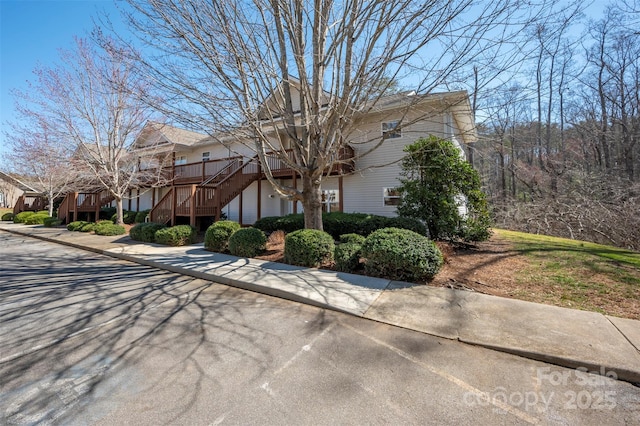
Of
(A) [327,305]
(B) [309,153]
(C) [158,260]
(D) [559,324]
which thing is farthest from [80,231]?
(D) [559,324]

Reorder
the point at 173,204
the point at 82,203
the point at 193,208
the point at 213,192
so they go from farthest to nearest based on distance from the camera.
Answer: the point at 82,203 → the point at 213,192 → the point at 173,204 → the point at 193,208

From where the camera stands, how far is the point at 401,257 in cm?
530

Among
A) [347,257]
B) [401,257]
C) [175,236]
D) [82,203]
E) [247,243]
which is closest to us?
[401,257]

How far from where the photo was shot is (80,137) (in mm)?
13594

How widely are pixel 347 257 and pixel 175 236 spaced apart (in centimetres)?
679

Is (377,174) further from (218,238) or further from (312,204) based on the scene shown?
(218,238)

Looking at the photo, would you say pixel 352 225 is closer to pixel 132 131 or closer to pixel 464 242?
pixel 464 242

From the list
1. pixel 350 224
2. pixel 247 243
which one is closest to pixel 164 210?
Answer: pixel 247 243

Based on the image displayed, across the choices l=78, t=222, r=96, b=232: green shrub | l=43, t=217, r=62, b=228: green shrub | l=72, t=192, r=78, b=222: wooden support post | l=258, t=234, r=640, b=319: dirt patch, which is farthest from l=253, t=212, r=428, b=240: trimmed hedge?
l=43, t=217, r=62, b=228: green shrub

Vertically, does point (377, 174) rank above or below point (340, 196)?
above

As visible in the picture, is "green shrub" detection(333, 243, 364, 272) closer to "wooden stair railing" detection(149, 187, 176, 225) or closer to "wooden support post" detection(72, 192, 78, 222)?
"wooden stair railing" detection(149, 187, 176, 225)

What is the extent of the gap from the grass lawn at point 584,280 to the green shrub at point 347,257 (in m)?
2.98

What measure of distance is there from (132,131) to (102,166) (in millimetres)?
2320

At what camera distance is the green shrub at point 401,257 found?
17.3ft
